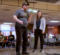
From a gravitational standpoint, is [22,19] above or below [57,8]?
below

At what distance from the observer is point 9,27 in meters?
17.3

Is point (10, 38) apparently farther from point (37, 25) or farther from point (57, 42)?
point (37, 25)

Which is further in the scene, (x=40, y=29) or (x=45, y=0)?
(x=45, y=0)

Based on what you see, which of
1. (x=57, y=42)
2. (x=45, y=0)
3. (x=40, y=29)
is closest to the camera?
(x=40, y=29)

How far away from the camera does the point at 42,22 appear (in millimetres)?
3633

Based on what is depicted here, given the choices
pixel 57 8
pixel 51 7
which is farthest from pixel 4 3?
pixel 57 8

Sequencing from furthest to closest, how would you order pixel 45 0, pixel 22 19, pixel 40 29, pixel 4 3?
pixel 4 3
pixel 45 0
pixel 40 29
pixel 22 19

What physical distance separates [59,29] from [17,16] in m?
18.4

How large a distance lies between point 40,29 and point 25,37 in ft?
2.96

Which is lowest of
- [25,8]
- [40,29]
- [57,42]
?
[57,42]

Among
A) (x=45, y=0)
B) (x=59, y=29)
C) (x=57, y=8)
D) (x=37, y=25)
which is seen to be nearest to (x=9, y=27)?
(x=59, y=29)

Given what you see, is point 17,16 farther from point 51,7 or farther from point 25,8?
point 51,7

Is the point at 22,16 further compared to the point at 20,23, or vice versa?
the point at 22,16

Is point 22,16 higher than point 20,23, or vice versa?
point 22,16
